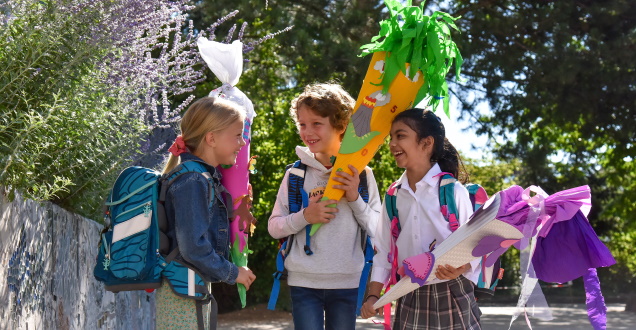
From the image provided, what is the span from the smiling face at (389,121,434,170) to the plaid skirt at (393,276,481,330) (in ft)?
1.85

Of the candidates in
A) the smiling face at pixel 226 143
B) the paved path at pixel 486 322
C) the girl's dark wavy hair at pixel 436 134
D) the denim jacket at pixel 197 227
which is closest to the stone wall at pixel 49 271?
the denim jacket at pixel 197 227

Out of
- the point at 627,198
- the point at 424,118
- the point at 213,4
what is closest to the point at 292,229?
the point at 424,118

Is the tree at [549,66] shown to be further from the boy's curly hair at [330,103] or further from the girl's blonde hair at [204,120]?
the girl's blonde hair at [204,120]

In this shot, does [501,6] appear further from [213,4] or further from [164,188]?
[164,188]

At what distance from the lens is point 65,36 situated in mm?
3605

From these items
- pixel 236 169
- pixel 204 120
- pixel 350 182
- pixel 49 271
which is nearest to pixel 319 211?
pixel 350 182

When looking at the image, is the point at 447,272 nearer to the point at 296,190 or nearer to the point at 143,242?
the point at 296,190

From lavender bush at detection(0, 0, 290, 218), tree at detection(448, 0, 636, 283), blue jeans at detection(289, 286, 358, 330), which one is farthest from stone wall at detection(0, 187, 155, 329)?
tree at detection(448, 0, 636, 283)

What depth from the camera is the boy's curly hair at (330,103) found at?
4137 millimetres

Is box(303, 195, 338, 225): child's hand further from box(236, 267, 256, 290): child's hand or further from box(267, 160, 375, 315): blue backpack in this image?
box(236, 267, 256, 290): child's hand

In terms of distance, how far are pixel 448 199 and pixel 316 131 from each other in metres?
0.82

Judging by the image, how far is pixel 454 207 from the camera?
3.65 meters

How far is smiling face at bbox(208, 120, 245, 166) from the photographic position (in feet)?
11.1

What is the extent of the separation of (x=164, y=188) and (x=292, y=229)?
3.30 ft
